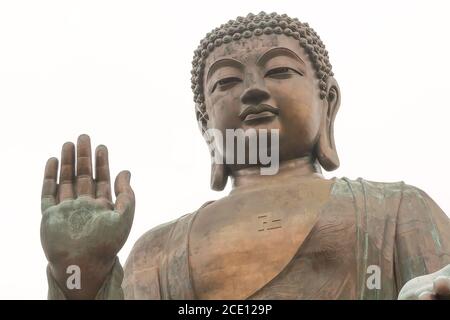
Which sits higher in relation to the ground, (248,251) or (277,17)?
(277,17)

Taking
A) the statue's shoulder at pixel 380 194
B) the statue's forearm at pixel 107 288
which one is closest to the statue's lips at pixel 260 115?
the statue's shoulder at pixel 380 194

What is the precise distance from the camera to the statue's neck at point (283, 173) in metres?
10.3

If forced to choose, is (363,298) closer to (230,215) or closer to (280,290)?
(280,290)

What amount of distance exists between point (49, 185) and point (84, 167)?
0.79ft

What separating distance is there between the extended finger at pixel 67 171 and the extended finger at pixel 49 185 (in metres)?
0.04

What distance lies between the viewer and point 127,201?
8609mm

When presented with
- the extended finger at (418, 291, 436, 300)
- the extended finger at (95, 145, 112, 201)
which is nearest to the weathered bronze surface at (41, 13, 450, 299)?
the extended finger at (95, 145, 112, 201)

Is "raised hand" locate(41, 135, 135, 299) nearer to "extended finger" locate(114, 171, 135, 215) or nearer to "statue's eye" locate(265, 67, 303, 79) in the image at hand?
"extended finger" locate(114, 171, 135, 215)

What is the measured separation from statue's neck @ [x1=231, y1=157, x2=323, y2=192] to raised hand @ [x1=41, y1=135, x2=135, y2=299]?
1721mm

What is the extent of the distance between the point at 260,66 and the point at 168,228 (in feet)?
4.21

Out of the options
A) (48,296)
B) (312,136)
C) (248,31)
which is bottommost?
(48,296)

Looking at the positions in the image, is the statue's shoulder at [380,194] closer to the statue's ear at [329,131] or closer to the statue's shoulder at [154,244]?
the statue's ear at [329,131]

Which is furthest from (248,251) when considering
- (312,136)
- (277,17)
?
(277,17)

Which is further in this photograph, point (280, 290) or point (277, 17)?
point (277, 17)
